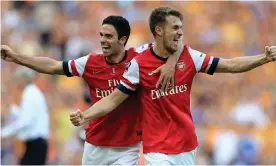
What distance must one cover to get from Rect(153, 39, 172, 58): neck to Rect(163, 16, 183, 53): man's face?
0.08 meters

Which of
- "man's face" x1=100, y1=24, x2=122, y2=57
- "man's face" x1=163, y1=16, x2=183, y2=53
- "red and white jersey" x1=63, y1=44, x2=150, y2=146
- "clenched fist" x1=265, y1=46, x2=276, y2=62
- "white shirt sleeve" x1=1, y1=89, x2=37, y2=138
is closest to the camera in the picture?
"clenched fist" x1=265, y1=46, x2=276, y2=62

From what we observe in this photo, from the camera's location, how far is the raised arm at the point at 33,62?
7562mm

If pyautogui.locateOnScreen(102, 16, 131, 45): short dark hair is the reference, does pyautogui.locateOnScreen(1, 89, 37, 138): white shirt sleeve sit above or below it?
below

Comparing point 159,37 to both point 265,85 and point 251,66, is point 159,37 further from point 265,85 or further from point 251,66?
point 265,85

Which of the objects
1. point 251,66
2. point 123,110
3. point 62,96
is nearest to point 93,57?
point 123,110

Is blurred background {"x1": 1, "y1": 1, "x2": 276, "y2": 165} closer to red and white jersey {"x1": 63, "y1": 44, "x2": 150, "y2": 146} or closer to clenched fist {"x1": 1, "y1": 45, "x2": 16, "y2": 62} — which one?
red and white jersey {"x1": 63, "y1": 44, "x2": 150, "y2": 146}

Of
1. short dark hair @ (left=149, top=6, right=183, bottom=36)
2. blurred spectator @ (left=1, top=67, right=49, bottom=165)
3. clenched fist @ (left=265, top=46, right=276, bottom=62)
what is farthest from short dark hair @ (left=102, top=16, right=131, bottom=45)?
blurred spectator @ (left=1, top=67, right=49, bottom=165)

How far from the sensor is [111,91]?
7.55m

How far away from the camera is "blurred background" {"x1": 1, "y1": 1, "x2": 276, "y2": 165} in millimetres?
13633

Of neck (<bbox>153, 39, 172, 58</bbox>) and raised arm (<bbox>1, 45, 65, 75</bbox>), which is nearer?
neck (<bbox>153, 39, 172, 58</bbox>)

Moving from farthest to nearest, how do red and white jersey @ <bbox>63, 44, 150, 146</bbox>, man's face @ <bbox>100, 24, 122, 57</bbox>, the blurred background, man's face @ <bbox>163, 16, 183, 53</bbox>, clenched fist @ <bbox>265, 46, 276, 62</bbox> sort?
the blurred background
red and white jersey @ <bbox>63, 44, 150, 146</bbox>
man's face @ <bbox>100, 24, 122, 57</bbox>
man's face @ <bbox>163, 16, 183, 53</bbox>
clenched fist @ <bbox>265, 46, 276, 62</bbox>

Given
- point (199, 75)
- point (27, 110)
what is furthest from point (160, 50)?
point (199, 75)

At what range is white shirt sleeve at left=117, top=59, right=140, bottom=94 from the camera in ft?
23.3

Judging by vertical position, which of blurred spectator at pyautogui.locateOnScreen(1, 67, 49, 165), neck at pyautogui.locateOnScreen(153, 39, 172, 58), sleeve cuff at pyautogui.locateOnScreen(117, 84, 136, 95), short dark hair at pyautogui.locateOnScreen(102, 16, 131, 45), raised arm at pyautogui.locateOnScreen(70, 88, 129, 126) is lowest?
blurred spectator at pyautogui.locateOnScreen(1, 67, 49, 165)
